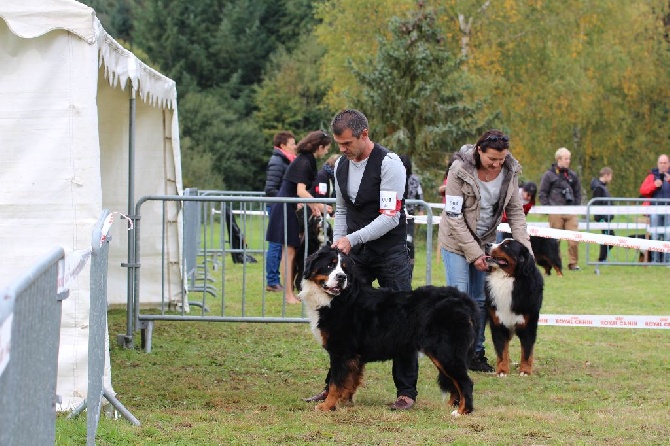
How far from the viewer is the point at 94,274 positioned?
4.52m

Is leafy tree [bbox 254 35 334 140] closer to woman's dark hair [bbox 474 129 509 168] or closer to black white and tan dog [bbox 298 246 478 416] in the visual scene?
woman's dark hair [bbox 474 129 509 168]

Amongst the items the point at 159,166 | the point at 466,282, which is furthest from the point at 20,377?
the point at 159,166

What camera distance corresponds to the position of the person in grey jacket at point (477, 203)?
7070 mm

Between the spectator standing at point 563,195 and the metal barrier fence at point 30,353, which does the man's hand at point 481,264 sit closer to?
the metal barrier fence at point 30,353

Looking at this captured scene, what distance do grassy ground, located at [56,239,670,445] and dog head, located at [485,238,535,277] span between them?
0.82m

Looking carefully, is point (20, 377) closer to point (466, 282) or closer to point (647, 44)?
point (466, 282)

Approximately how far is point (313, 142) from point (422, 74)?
12208mm

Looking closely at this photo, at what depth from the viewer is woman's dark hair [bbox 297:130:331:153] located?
1126cm

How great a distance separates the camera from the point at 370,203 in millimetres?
6273

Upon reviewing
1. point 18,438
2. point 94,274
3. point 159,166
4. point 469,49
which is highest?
point 469,49

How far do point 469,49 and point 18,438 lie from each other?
3147 cm

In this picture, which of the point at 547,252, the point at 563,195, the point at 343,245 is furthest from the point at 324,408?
the point at 563,195

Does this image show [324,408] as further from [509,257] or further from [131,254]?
[131,254]

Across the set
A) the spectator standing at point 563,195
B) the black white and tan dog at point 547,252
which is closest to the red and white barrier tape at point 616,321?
the black white and tan dog at point 547,252
